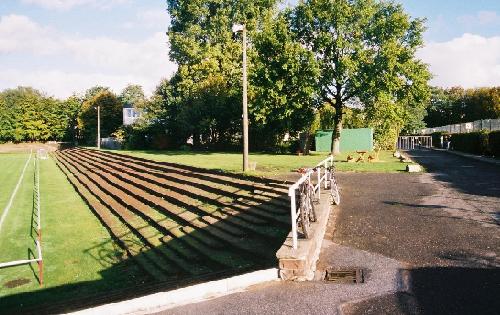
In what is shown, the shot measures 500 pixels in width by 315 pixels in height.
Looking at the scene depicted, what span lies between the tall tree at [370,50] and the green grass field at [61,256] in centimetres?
2076

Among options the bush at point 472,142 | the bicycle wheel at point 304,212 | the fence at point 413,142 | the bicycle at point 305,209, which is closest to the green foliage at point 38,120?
the fence at point 413,142

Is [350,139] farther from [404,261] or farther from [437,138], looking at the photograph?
[404,261]

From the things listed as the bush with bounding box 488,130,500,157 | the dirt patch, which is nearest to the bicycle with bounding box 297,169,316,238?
the dirt patch

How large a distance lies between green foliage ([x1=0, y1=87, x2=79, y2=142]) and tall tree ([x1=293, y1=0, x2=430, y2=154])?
2509 inches

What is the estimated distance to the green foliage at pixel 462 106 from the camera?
68.0 meters

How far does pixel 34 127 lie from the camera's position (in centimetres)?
7594

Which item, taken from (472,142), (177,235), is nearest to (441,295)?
(177,235)

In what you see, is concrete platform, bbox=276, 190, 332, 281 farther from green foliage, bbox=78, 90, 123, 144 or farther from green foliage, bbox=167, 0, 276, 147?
green foliage, bbox=78, 90, 123, 144

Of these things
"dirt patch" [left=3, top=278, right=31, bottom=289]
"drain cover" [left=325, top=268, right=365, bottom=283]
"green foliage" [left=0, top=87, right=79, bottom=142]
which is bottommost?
"dirt patch" [left=3, top=278, right=31, bottom=289]

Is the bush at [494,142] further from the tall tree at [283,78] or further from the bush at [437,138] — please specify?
the bush at [437,138]

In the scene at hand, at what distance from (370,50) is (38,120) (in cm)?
6908

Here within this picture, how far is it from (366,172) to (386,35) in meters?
Answer: 15.4

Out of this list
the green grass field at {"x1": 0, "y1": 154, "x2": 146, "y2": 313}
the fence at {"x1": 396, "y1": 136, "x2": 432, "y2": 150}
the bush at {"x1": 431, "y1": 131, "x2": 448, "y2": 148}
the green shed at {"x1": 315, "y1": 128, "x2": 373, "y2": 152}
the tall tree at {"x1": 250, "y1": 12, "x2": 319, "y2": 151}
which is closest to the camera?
the green grass field at {"x1": 0, "y1": 154, "x2": 146, "y2": 313}

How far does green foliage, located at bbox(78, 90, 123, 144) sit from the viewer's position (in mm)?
65750
